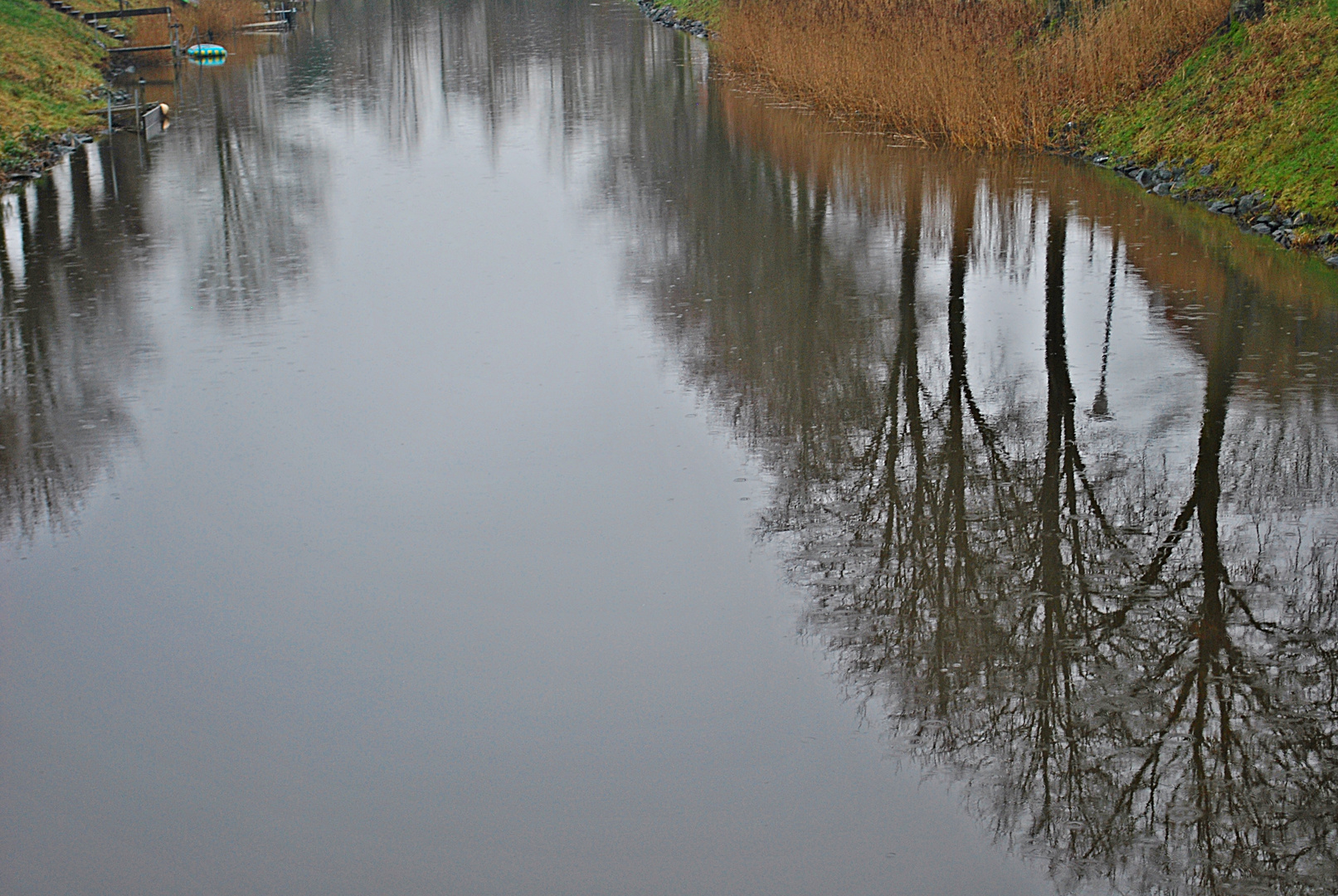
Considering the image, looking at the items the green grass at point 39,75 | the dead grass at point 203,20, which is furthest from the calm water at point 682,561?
the dead grass at point 203,20

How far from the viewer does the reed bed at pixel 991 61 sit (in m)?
22.8

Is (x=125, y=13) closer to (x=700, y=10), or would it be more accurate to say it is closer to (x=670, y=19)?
(x=670, y=19)

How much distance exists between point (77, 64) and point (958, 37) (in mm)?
23836

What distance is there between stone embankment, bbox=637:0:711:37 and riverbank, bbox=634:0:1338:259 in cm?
1755

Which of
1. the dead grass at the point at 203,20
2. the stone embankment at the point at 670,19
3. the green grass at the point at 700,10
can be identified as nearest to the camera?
the dead grass at the point at 203,20

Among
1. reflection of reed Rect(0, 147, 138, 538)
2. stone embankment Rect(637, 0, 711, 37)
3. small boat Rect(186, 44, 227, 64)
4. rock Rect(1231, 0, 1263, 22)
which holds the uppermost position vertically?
rock Rect(1231, 0, 1263, 22)

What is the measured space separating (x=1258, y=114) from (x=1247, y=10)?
3712 millimetres

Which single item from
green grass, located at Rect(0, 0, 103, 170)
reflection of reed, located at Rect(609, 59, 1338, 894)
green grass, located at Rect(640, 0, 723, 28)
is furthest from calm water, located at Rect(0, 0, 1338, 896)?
green grass, located at Rect(640, 0, 723, 28)

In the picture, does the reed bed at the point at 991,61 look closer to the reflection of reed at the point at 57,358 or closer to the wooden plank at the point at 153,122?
the reflection of reed at the point at 57,358

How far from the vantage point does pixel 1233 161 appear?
18.3 m

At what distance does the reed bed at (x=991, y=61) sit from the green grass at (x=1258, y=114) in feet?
2.94

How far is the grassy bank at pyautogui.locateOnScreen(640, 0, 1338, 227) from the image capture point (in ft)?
59.3

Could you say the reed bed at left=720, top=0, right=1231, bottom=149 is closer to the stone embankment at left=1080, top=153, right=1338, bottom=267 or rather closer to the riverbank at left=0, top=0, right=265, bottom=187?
the stone embankment at left=1080, top=153, right=1338, bottom=267

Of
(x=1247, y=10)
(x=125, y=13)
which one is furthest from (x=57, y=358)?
(x=125, y=13)
